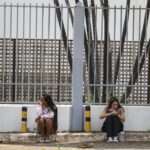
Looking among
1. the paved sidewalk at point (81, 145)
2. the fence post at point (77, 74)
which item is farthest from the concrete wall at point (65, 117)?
the paved sidewalk at point (81, 145)

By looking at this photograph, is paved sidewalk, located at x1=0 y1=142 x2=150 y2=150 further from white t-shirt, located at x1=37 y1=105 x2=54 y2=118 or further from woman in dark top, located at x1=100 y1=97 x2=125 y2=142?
white t-shirt, located at x1=37 y1=105 x2=54 y2=118

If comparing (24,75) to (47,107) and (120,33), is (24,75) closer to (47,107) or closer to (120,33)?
(47,107)

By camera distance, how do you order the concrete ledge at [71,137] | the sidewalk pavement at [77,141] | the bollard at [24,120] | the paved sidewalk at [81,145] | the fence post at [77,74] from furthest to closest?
the fence post at [77,74] → the bollard at [24,120] → the concrete ledge at [71,137] → the sidewalk pavement at [77,141] → the paved sidewalk at [81,145]

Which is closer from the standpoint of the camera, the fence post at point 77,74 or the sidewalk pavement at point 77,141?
the sidewalk pavement at point 77,141

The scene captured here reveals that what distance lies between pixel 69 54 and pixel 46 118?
1.60 metres

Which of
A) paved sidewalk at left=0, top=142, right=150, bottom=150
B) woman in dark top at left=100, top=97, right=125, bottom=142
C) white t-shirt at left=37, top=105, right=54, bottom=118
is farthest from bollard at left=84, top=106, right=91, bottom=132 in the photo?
white t-shirt at left=37, top=105, right=54, bottom=118

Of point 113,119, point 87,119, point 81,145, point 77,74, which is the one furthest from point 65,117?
point 81,145

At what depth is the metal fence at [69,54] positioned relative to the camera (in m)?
14.9

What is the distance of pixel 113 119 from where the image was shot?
47.5ft

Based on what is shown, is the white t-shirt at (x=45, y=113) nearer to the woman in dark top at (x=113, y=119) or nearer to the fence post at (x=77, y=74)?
the fence post at (x=77, y=74)

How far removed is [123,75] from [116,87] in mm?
320

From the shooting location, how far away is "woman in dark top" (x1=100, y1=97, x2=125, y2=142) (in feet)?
47.2

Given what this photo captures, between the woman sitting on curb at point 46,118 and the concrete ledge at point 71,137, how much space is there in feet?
0.62

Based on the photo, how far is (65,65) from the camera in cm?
1490
